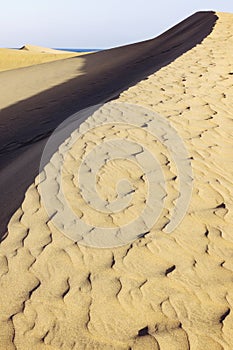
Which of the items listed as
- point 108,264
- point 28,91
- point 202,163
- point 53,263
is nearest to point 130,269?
point 108,264

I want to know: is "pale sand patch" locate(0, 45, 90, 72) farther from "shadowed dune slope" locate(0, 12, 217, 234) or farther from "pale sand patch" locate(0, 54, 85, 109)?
"pale sand patch" locate(0, 54, 85, 109)

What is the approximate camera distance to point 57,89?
1256 cm

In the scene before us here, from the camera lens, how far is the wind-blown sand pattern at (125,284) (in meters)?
2.44

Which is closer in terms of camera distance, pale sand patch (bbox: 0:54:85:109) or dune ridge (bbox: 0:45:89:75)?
pale sand patch (bbox: 0:54:85:109)

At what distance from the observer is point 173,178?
432cm

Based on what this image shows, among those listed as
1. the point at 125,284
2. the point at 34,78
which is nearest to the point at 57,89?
the point at 34,78

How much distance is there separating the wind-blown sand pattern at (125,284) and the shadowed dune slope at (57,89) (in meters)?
0.65

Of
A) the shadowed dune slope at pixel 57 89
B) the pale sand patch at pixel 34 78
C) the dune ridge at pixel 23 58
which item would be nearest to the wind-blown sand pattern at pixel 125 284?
the shadowed dune slope at pixel 57 89

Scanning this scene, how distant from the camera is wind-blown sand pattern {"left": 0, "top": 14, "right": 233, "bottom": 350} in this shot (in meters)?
2.44

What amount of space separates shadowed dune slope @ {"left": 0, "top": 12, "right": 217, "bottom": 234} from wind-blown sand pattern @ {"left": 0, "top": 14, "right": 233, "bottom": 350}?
2.14ft

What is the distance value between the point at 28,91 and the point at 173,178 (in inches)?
378

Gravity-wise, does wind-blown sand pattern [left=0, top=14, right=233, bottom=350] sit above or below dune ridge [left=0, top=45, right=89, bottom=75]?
above

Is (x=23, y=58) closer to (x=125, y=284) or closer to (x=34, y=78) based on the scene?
(x=34, y=78)

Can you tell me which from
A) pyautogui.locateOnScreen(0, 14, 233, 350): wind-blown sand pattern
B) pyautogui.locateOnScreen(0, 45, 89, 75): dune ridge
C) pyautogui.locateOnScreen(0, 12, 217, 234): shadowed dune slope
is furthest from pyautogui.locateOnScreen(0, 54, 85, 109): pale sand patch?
pyautogui.locateOnScreen(0, 14, 233, 350): wind-blown sand pattern
